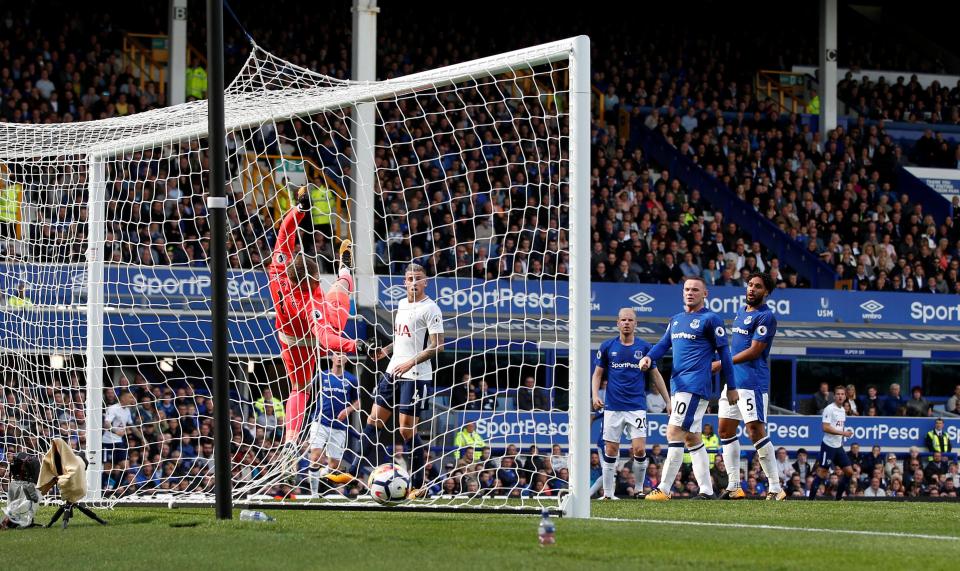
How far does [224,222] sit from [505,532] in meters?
2.50

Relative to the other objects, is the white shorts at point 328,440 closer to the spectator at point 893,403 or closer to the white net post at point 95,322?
the white net post at point 95,322

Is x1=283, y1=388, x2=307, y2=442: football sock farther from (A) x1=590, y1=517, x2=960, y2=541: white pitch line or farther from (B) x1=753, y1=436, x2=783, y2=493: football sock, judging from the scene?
(B) x1=753, y1=436, x2=783, y2=493: football sock

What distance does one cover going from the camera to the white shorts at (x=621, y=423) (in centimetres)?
1295

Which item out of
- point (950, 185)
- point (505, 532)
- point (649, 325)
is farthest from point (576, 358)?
point (950, 185)

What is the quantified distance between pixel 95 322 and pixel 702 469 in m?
5.41

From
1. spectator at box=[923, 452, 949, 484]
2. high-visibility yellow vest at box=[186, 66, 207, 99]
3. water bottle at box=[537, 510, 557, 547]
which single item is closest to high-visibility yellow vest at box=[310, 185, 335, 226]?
high-visibility yellow vest at box=[186, 66, 207, 99]

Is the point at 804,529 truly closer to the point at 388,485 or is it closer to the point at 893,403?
the point at 388,485

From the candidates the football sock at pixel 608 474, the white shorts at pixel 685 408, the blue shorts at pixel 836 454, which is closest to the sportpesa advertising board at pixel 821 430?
the blue shorts at pixel 836 454

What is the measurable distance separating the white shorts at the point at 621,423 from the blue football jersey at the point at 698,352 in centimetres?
139

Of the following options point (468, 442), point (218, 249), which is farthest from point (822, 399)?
point (218, 249)

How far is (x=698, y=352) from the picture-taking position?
11.5m

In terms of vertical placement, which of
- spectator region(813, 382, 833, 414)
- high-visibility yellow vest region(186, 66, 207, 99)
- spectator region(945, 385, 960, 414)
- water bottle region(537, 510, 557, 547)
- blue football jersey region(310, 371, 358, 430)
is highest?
high-visibility yellow vest region(186, 66, 207, 99)

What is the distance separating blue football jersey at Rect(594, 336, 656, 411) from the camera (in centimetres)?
1297

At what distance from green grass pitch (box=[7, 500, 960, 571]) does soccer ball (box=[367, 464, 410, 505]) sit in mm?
139
